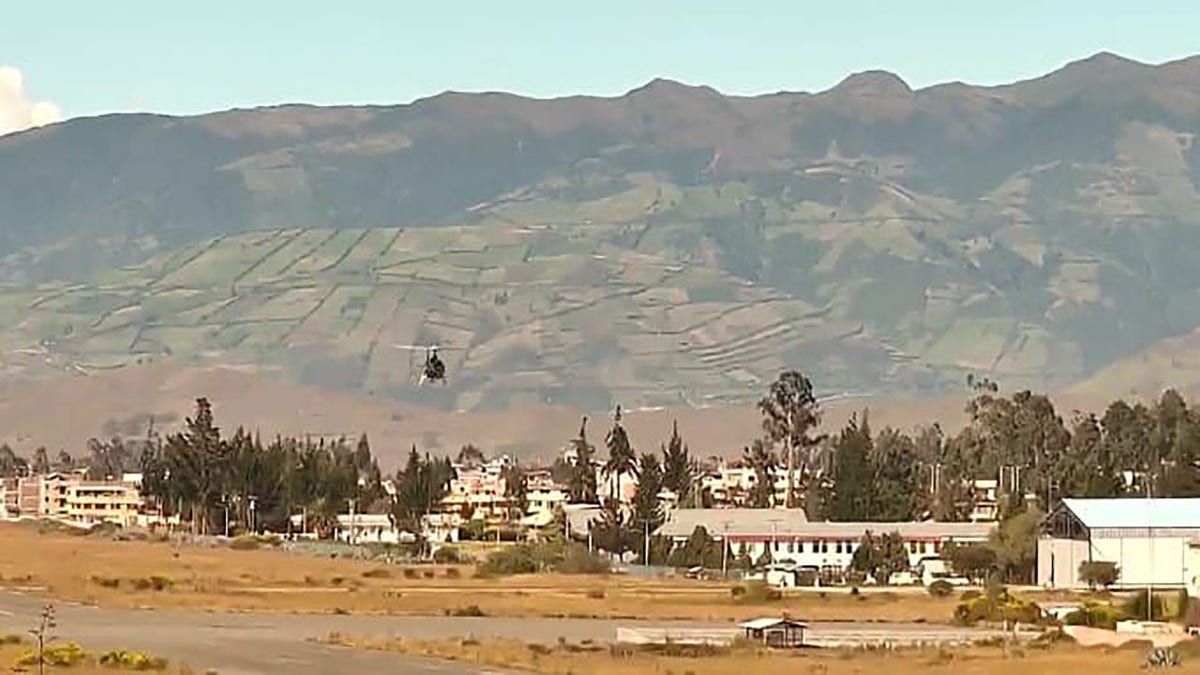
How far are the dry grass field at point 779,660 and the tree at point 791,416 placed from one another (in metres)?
107

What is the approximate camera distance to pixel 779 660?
62.6m

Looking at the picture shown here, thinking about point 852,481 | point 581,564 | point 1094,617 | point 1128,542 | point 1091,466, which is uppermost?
point 1091,466

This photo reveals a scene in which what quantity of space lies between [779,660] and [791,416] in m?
115

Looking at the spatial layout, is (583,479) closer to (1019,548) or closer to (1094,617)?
(1019,548)

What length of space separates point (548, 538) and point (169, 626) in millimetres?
77552

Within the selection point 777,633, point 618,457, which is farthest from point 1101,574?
point 618,457

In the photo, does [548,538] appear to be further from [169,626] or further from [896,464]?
[169,626]

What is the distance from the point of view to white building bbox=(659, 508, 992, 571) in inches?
5335

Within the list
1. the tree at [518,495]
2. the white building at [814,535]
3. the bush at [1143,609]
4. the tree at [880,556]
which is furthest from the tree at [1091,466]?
the tree at [518,495]

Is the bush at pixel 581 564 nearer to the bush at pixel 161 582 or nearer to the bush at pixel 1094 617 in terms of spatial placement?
the bush at pixel 161 582

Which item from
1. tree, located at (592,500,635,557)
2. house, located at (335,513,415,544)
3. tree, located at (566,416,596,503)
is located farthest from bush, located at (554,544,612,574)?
tree, located at (566,416,596,503)

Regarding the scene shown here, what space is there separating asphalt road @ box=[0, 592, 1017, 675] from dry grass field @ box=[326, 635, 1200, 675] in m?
1.84

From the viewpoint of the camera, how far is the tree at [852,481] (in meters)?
148

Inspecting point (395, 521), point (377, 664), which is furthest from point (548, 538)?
point (377, 664)
